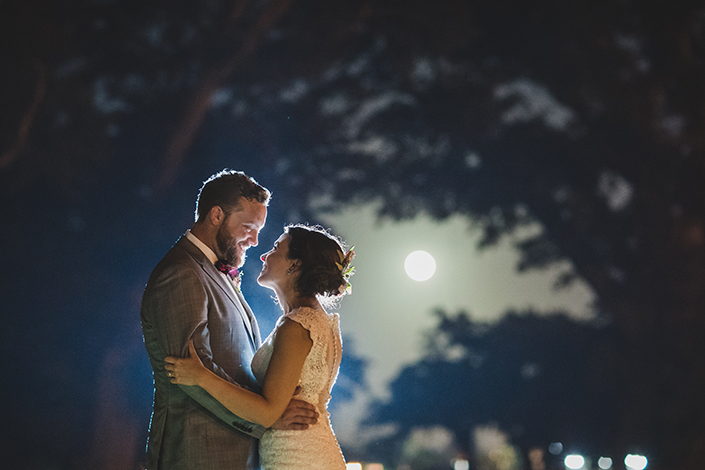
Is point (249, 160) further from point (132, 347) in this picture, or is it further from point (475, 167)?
point (475, 167)

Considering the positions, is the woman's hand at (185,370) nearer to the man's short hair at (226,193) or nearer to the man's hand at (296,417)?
the man's hand at (296,417)

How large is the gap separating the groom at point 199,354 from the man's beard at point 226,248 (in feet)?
0.12

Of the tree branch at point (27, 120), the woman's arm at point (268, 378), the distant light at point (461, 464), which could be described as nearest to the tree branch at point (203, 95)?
the tree branch at point (27, 120)

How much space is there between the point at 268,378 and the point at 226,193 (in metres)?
0.84

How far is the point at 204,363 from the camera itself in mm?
1881

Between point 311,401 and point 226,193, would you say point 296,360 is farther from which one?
point 226,193

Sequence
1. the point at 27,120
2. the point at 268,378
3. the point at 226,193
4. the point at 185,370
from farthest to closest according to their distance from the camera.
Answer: the point at 27,120
the point at 226,193
the point at 268,378
the point at 185,370

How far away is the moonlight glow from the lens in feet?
19.7

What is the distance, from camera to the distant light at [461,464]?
604 cm

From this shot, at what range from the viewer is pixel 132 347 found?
166 inches

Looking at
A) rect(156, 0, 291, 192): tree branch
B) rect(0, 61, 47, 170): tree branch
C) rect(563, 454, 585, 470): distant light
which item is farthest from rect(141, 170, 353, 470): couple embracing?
rect(563, 454, 585, 470): distant light

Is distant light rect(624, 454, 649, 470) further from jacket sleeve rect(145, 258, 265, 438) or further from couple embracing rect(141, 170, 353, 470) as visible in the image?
jacket sleeve rect(145, 258, 265, 438)

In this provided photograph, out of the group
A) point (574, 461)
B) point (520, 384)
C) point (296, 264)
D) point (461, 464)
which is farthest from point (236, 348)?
point (574, 461)

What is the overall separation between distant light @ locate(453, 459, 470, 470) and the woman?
4.36 m
